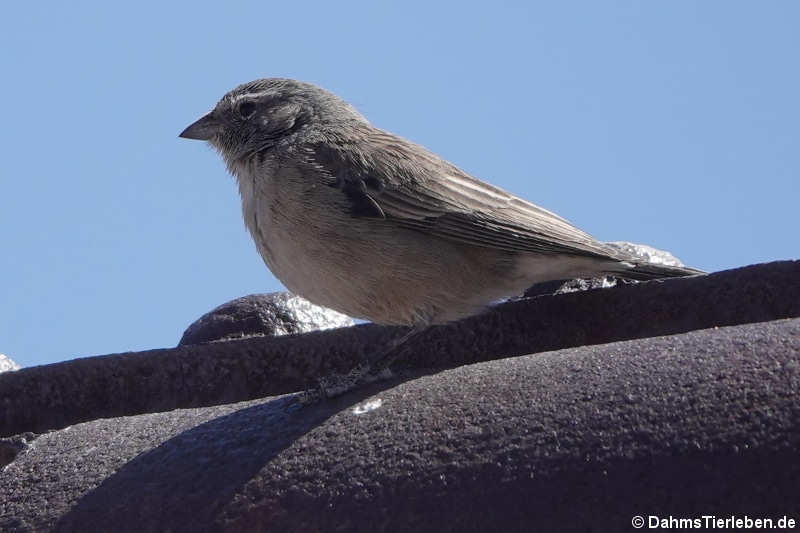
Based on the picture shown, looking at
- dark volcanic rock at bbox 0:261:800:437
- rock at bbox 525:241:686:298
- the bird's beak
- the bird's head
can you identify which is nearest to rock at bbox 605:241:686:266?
rock at bbox 525:241:686:298

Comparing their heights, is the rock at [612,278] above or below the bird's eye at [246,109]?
below

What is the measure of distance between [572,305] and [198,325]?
5.22ft

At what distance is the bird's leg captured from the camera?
12.4 ft

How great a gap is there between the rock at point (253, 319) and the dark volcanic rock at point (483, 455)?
3.98ft

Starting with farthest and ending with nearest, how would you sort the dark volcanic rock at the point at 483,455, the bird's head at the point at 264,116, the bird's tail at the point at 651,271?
the bird's head at the point at 264,116 → the bird's tail at the point at 651,271 → the dark volcanic rock at the point at 483,455

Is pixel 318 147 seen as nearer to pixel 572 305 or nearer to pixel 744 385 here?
pixel 572 305

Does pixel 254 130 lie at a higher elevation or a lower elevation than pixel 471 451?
higher

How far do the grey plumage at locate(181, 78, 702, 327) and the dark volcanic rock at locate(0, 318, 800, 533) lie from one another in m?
1.51

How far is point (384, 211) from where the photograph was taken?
5023 millimetres

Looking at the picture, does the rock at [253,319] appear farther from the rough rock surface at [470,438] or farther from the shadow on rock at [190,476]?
the shadow on rock at [190,476]

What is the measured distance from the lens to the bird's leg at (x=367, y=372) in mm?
3783

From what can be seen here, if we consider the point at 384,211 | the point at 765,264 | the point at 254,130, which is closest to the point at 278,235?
the point at 384,211

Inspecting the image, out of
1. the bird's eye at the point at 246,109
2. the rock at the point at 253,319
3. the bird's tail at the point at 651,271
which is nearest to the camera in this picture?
the rock at the point at 253,319

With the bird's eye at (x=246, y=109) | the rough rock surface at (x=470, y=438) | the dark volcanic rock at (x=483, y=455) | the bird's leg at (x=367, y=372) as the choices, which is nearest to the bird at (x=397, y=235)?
the bird's leg at (x=367, y=372)
